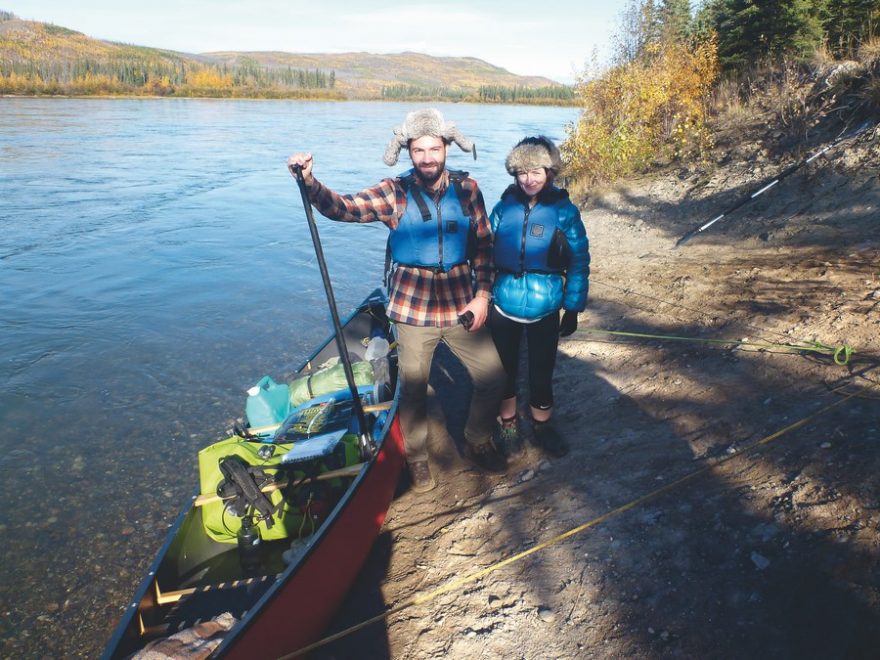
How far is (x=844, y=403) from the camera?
12.3 ft

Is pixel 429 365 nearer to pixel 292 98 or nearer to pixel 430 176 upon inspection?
pixel 430 176

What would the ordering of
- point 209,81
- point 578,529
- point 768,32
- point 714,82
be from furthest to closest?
point 209,81
point 714,82
point 768,32
point 578,529

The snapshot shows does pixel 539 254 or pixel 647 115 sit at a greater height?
pixel 647 115

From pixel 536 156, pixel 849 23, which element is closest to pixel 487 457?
pixel 536 156

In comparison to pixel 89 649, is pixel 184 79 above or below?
above

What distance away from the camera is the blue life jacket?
351 centimetres

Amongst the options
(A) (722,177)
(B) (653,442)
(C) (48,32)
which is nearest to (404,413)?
(B) (653,442)

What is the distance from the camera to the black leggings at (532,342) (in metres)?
3.77

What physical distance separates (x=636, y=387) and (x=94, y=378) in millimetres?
7039

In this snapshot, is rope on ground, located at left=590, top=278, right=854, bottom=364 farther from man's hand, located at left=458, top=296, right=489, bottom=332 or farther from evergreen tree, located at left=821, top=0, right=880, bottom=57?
evergreen tree, located at left=821, top=0, right=880, bottom=57

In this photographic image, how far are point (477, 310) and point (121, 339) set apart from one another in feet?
23.9

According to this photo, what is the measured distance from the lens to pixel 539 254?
3549 millimetres

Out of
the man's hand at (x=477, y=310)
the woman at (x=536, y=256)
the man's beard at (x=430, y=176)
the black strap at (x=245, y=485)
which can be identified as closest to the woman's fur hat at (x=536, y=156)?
the woman at (x=536, y=256)

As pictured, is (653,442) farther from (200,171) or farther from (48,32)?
(48,32)
